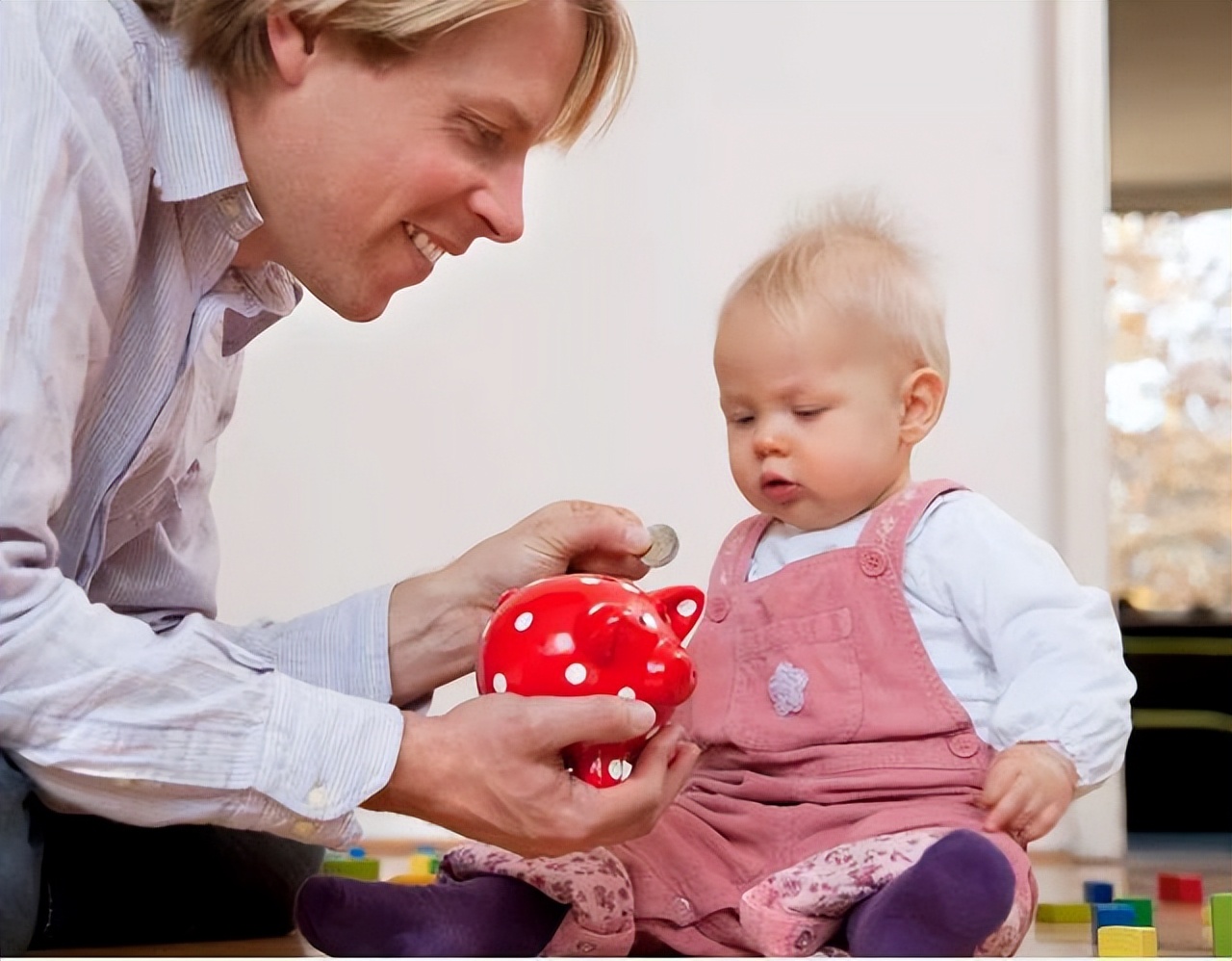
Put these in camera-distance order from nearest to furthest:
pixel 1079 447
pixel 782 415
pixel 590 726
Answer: pixel 590 726 < pixel 782 415 < pixel 1079 447

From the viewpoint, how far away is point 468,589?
4.07ft

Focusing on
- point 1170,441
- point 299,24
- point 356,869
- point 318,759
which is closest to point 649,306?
point 356,869

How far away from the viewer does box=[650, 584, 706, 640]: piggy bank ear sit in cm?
103

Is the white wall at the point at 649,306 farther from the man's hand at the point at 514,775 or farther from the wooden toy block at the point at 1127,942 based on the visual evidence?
the man's hand at the point at 514,775

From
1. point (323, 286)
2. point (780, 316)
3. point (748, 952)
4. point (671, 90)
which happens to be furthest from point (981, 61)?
point (748, 952)

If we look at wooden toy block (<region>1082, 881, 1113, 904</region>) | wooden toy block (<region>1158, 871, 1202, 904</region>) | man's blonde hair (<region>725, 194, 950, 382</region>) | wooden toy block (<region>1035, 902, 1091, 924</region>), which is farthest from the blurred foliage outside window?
man's blonde hair (<region>725, 194, 950, 382</region>)

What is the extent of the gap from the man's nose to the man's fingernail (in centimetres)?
35

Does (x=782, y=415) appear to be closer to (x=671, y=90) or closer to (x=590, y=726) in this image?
(x=590, y=726)

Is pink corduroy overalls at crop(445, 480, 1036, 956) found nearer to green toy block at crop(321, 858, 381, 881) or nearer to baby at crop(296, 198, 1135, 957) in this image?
baby at crop(296, 198, 1135, 957)

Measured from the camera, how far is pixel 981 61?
2.29 meters

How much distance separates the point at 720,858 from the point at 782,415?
1.09 feet

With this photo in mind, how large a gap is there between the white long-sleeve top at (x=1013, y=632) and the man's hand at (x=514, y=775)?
29cm

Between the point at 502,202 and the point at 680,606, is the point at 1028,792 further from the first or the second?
the point at 502,202

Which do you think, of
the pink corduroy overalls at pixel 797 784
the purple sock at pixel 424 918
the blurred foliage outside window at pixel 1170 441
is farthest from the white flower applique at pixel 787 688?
→ the blurred foliage outside window at pixel 1170 441
